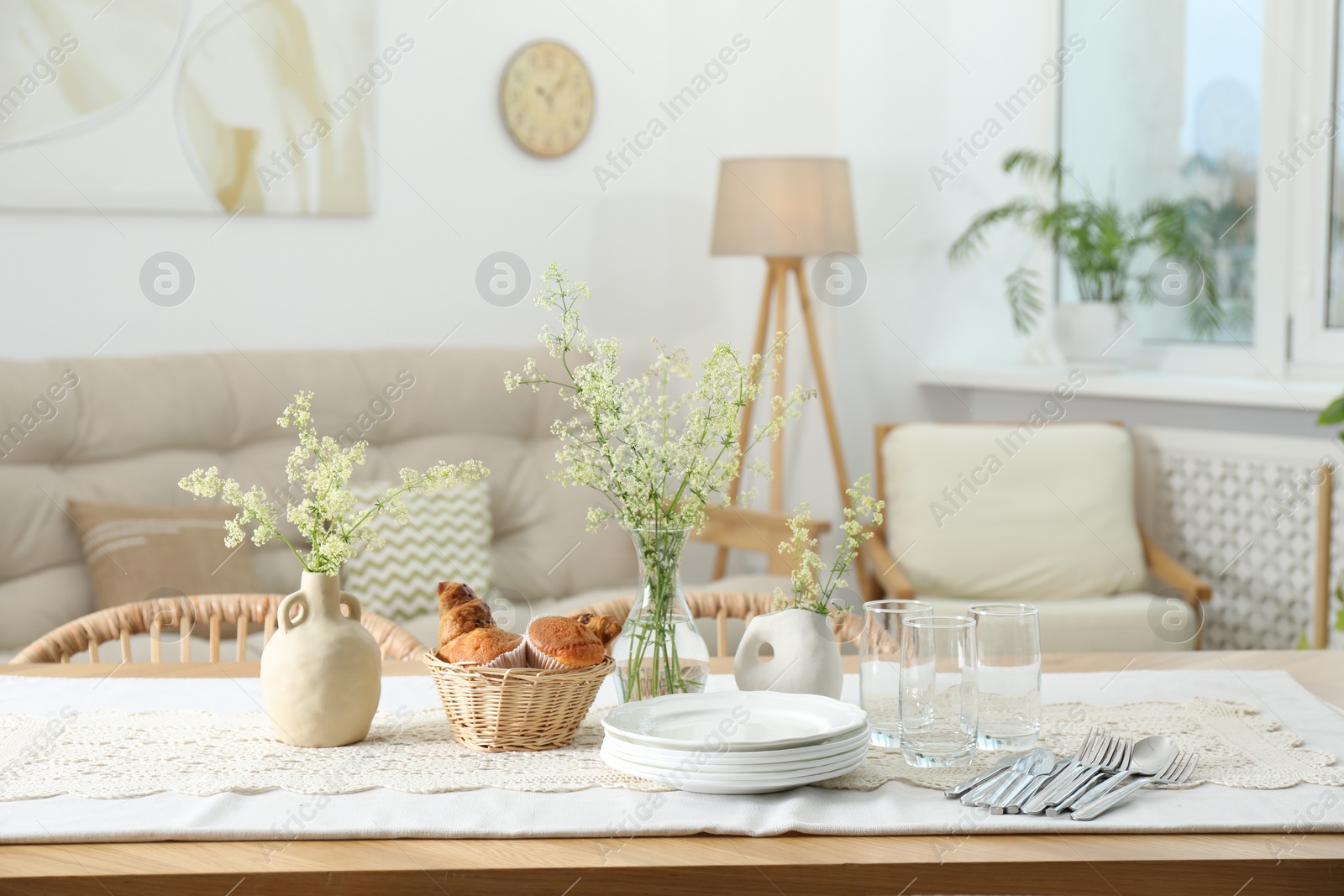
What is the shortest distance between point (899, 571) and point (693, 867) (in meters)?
2.05

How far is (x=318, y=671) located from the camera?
1.08m

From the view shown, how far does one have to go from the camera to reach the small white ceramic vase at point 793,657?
1129mm

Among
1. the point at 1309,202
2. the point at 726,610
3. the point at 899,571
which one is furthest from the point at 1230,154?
the point at 726,610

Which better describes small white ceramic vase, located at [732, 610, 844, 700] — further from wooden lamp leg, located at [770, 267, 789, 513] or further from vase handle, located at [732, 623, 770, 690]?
wooden lamp leg, located at [770, 267, 789, 513]

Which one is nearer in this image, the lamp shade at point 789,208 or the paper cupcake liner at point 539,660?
the paper cupcake liner at point 539,660

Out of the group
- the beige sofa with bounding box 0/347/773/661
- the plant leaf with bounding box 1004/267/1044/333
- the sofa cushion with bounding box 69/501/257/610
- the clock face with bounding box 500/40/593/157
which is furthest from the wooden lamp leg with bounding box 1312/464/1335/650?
the sofa cushion with bounding box 69/501/257/610

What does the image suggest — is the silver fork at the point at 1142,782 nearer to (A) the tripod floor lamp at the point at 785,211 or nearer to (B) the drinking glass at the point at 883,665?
(B) the drinking glass at the point at 883,665

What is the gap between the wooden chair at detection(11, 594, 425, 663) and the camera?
1526mm

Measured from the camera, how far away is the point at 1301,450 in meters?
2.73

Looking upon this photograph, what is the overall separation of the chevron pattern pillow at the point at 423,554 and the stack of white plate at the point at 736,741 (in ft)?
5.18

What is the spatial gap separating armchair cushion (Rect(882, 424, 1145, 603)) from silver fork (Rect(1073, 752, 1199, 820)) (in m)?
1.89

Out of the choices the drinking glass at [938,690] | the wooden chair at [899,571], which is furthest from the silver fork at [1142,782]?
the wooden chair at [899,571]

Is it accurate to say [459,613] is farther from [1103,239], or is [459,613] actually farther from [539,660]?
[1103,239]

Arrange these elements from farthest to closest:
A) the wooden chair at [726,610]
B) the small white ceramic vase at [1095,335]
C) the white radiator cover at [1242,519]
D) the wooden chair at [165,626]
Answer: the small white ceramic vase at [1095,335]
the white radiator cover at [1242,519]
the wooden chair at [726,610]
the wooden chair at [165,626]
